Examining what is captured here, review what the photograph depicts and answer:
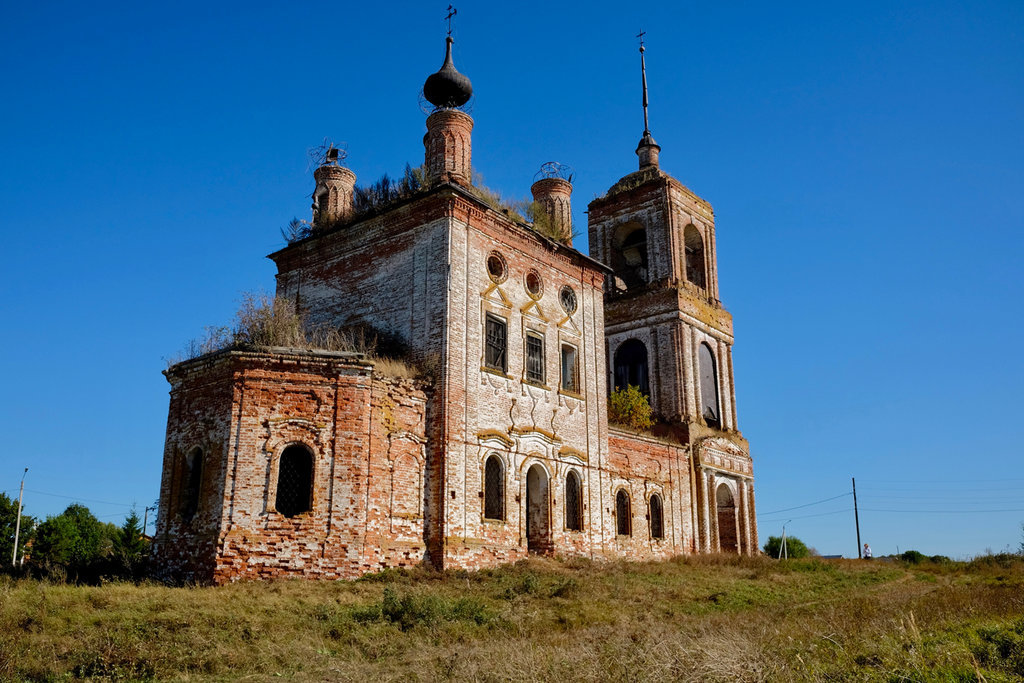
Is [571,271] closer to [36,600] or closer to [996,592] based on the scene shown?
[996,592]

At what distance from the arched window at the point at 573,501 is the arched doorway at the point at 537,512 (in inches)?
36.3

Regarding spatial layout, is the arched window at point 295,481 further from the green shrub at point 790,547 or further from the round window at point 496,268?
the green shrub at point 790,547

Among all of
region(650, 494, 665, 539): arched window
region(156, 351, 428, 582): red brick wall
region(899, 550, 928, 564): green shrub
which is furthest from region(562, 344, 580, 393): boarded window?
region(899, 550, 928, 564): green shrub

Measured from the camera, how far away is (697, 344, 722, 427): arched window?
27891 mm

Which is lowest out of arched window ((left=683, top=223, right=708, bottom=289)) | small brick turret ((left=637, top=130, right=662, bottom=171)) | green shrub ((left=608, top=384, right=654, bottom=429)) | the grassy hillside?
the grassy hillside

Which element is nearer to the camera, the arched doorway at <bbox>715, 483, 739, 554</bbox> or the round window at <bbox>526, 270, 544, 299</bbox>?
the round window at <bbox>526, 270, 544, 299</bbox>

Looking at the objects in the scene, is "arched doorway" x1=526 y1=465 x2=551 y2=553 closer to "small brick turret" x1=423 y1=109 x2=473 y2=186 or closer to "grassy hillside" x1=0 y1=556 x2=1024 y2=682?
"grassy hillside" x1=0 y1=556 x2=1024 y2=682

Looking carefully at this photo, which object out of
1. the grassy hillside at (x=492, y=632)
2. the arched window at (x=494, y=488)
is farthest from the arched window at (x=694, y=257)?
the grassy hillside at (x=492, y=632)

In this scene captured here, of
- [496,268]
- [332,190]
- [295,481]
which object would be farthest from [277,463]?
[332,190]

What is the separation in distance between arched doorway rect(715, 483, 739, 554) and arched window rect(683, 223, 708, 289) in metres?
7.70

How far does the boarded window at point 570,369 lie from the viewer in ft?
68.9

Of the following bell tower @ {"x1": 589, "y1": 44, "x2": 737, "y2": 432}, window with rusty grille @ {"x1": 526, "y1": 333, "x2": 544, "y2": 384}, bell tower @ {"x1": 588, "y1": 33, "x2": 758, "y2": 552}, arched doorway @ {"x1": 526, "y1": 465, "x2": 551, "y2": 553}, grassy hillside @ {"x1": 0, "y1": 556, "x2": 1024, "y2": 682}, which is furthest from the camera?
bell tower @ {"x1": 589, "y1": 44, "x2": 737, "y2": 432}

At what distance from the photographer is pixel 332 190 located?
70.2 feet

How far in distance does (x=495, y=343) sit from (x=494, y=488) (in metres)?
3.36
